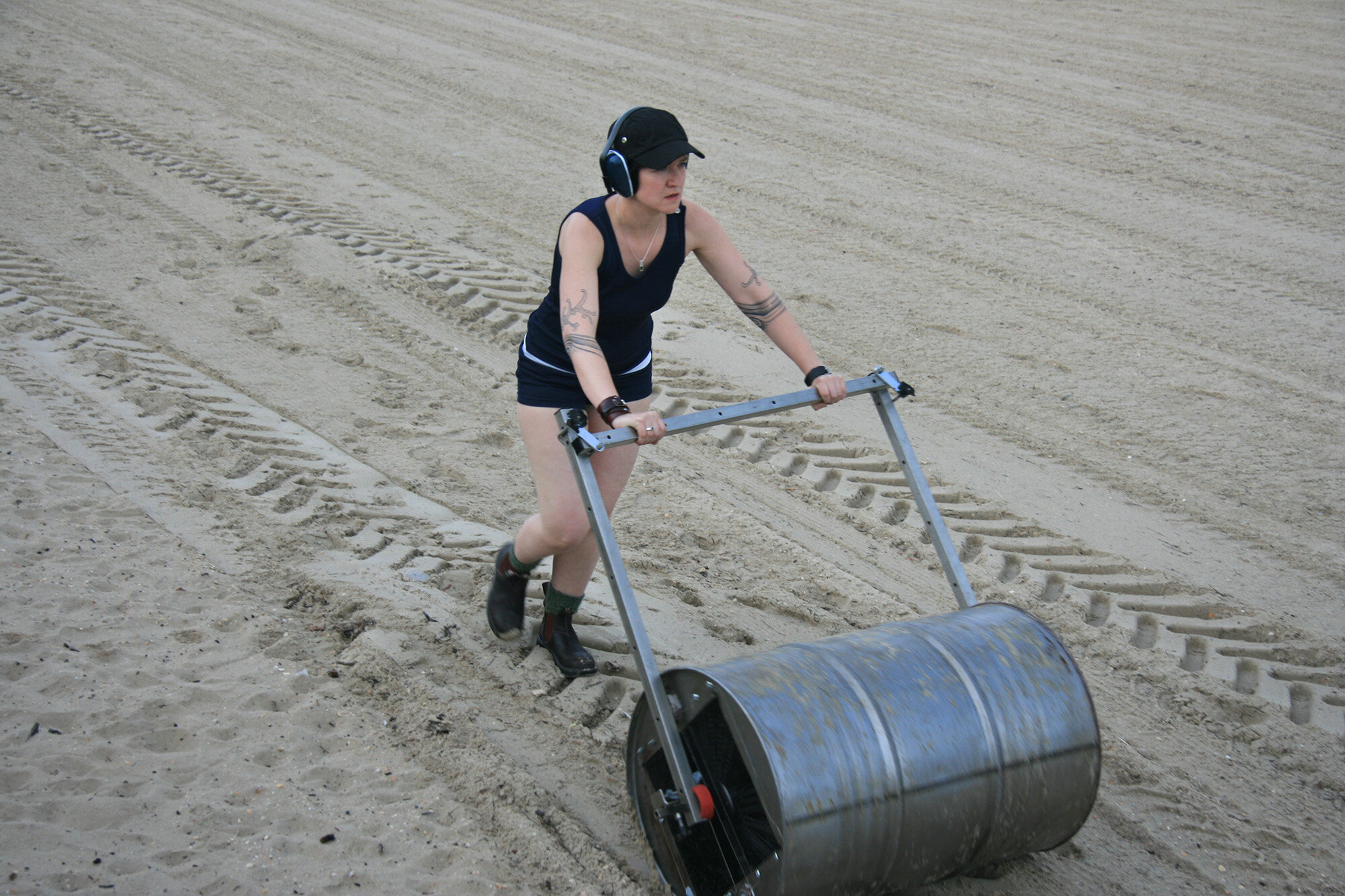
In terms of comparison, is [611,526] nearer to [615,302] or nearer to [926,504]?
[615,302]

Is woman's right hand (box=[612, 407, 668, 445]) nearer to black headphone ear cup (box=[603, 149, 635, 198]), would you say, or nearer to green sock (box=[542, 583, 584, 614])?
black headphone ear cup (box=[603, 149, 635, 198])

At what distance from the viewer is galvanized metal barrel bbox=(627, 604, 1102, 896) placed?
2307 mm

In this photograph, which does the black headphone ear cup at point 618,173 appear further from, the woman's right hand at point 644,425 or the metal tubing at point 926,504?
the metal tubing at point 926,504

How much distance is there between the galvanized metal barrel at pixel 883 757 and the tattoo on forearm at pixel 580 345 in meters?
0.94

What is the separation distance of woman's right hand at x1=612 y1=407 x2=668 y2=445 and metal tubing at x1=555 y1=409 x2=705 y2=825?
0.16m

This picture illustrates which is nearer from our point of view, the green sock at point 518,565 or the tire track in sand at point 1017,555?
the green sock at point 518,565

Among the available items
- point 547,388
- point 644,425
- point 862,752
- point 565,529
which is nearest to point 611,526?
point 644,425

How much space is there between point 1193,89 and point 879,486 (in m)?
8.04

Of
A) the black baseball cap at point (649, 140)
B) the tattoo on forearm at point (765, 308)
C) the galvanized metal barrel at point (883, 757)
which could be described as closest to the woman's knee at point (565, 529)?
the galvanized metal barrel at point (883, 757)

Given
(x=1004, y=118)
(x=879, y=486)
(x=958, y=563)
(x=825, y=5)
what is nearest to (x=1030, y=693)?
(x=958, y=563)

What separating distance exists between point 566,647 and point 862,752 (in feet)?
4.78

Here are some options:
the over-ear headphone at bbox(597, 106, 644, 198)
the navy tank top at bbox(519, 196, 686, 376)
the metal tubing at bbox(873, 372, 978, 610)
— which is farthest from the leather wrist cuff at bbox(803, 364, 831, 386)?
the over-ear headphone at bbox(597, 106, 644, 198)

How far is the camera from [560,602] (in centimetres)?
348

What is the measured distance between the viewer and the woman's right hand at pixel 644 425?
2.60 m
